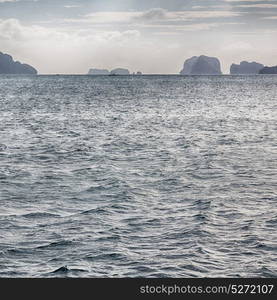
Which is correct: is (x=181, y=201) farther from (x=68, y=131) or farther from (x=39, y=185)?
(x=68, y=131)

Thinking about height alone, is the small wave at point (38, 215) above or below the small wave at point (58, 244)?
above

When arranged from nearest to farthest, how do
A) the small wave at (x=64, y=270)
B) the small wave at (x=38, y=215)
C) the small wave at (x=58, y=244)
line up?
the small wave at (x=64, y=270), the small wave at (x=58, y=244), the small wave at (x=38, y=215)

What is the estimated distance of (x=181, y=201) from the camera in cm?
2911

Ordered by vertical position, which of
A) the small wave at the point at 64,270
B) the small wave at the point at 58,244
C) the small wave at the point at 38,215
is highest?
the small wave at the point at 38,215

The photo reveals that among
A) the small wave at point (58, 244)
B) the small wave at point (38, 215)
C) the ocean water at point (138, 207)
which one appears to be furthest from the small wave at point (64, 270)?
the small wave at point (38, 215)

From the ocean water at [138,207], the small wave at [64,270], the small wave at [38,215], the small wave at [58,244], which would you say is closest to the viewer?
the small wave at [64,270]

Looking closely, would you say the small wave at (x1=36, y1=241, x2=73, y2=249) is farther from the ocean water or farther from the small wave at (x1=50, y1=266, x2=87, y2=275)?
the small wave at (x1=50, y1=266, x2=87, y2=275)

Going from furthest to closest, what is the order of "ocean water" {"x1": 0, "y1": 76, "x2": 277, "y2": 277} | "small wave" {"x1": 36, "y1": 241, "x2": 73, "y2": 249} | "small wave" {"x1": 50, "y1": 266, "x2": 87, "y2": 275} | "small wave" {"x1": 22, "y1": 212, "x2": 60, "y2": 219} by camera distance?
"small wave" {"x1": 22, "y1": 212, "x2": 60, "y2": 219} < "small wave" {"x1": 36, "y1": 241, "x2": 73, "y2": 249} < "ocean water" {"x1": 0, "y1": 76, "x2": 277, "y2": 277} < "small wave" {"x1": 50, "y1": 266, "x2": 87, "y2": 275}

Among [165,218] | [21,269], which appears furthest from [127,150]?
[21,269]

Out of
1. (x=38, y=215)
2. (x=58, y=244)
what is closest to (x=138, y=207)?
(x=38, y=215)

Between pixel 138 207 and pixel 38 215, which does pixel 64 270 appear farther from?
pixel 138 207

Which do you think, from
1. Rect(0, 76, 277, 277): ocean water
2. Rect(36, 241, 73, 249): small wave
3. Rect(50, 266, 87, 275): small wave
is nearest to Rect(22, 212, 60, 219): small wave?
Rect(0, 76, 277, 277): ocean water

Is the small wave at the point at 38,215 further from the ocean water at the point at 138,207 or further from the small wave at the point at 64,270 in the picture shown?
the small wave at the point at 64,270

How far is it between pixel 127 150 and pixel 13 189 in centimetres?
1856
